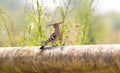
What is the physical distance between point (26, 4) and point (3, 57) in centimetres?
181

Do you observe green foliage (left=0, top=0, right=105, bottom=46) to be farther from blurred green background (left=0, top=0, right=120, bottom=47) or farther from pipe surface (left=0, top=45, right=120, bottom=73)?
pipe surface (left=0, top=45, right=120, bottom=73)

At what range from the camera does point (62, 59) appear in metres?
4.86

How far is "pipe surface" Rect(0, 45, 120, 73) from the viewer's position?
14.7 ft

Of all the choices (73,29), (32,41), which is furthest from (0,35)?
(73,29)

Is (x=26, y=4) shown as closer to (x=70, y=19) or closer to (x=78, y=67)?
(x=70, y=19)

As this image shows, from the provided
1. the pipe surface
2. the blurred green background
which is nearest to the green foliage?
the blurred green background

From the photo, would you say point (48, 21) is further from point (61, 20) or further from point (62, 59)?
point (62, 59)

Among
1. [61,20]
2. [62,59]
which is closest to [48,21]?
[61,20]

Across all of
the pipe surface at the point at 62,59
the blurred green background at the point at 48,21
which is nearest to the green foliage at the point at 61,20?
the blurred green background at the point at 48,21

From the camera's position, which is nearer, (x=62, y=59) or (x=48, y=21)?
(x=62, y=59)

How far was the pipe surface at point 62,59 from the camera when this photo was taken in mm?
4473

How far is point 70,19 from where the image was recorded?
689 cm

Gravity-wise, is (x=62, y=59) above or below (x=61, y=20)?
below

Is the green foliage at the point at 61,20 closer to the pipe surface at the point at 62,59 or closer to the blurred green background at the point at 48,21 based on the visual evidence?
the blurred green background at the point at 48,21
